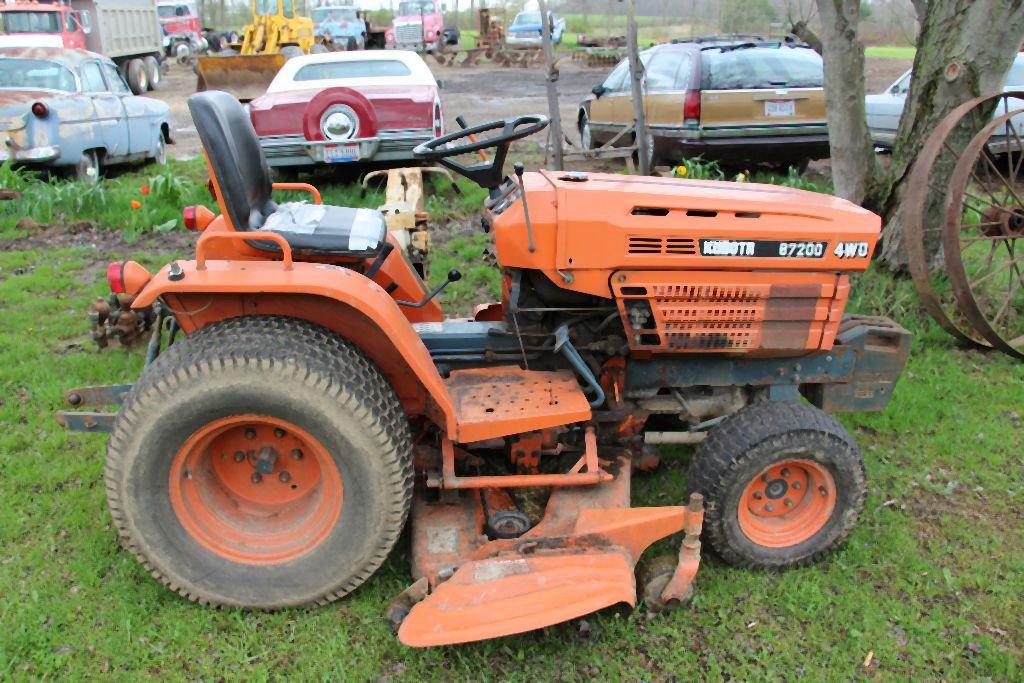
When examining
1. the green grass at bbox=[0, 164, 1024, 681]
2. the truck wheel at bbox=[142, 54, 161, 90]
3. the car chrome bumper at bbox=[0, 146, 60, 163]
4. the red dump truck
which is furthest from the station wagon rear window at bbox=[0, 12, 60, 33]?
the green grass at bbox=[0, 164, 1024, 681]

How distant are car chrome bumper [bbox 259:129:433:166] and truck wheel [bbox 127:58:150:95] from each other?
13.0m

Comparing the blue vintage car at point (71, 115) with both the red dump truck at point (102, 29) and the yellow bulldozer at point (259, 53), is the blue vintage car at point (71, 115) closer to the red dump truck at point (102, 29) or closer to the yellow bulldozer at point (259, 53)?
the yellow bulldozer at point (259, 53)

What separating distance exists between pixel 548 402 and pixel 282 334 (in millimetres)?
961

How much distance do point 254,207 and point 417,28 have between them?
25.7m

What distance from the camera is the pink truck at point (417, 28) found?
1062 inches

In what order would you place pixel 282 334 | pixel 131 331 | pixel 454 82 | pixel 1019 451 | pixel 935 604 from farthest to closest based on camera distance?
pixel 454 82 < pixel 131 331 < pixel 1019 451 < pixel 935 604 < pixel 282 334

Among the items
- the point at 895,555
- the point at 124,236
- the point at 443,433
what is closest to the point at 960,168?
the point at 895,555

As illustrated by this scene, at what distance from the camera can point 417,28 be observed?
26984 millimetres

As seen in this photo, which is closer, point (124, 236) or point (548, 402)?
point (548, 402)

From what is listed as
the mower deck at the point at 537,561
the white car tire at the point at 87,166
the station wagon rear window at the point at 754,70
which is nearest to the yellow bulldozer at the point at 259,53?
the white car tire at the point at 87,166

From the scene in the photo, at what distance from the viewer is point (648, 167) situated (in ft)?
24.8

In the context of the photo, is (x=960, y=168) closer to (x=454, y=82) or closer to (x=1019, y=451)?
(x=1019, y=451)

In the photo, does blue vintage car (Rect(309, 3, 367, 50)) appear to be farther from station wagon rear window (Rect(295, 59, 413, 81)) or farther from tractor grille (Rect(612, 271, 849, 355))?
tractor grille (Rect(612, 271, 849, 355))

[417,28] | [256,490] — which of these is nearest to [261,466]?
[256,490]
